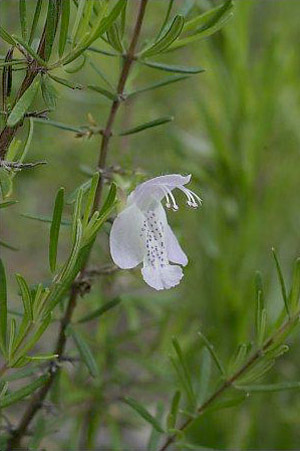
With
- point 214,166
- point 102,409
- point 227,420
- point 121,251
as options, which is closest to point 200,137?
point 214,166

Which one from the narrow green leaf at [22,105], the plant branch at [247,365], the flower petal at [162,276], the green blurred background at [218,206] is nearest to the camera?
the narrow green leaf at [22,105]

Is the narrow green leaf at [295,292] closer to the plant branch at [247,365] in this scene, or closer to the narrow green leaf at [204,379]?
the plant branch at [247,365]

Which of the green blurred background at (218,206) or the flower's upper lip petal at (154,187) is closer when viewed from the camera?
the flower's upper lip petal at (154,187)

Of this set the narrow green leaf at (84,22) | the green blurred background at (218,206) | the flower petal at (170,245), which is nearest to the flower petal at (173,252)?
the flower petal at (170,245)

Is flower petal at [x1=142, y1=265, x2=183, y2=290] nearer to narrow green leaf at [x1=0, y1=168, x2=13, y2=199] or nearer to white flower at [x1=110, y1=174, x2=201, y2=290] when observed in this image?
white flower at [x1=110, y1=174, x2=201, y2=290]

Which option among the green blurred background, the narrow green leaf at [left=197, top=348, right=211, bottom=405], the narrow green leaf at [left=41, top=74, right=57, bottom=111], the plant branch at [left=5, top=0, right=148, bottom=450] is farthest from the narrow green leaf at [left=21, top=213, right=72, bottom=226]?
the green blurred background

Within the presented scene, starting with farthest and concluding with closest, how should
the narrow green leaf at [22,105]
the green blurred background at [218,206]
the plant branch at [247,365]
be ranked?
1. the green blurred background at [218,206]
2. the plant branch at [247,365]
3. the narrow green leaf at [22,105]
